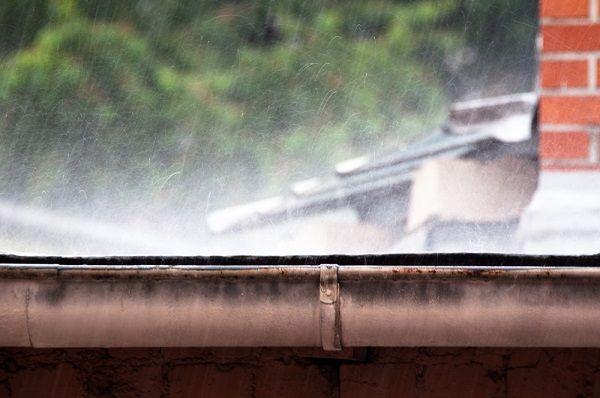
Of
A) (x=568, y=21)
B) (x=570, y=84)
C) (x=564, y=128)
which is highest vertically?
(x=568, y=21)

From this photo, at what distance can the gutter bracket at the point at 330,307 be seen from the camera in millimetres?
2113

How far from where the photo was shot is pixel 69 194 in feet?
8.46

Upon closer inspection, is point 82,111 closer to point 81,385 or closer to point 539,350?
point 81,385

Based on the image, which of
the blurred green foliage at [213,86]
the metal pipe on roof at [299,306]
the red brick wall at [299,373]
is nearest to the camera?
the metal pipe on roof at [299,306]

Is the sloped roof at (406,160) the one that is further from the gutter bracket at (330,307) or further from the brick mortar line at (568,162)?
the gutter bracket at (330,307)

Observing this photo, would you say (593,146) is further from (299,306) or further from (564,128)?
(299,306)

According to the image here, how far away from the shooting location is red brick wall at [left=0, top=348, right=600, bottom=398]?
8.14 feet

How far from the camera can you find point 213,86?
2.70 m

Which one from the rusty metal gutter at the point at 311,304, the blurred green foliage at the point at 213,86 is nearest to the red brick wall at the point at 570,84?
the blurred green foliage at the point at 213,86

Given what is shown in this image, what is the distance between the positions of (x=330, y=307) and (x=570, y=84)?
1.00 metres

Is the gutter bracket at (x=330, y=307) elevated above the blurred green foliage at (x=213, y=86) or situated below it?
below

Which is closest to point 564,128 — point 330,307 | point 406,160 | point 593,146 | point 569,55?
point 593,146

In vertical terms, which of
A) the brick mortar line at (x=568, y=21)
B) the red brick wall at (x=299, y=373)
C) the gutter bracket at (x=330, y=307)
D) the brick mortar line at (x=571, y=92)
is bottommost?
the red brick wall at (x=299, y=373)

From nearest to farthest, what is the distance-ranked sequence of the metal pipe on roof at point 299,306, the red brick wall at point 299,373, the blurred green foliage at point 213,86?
1. the metal pipe on roof at point 299,306
2. the red brick wall at point 299,373
3. the blurred green foliage at point 213,86
